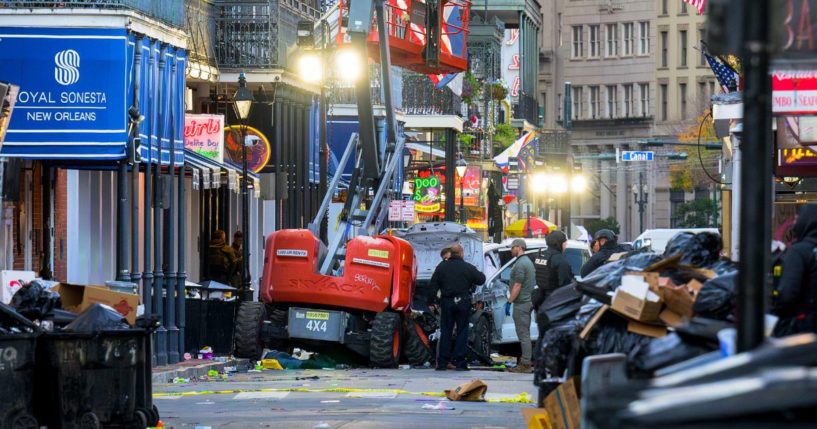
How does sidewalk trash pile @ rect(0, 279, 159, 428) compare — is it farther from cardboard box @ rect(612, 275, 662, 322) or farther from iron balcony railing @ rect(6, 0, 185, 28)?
iron balcony railing @ rect(6, 0, 185, 28)

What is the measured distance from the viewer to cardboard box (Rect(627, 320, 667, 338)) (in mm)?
12195

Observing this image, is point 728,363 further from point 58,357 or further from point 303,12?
point 303,12

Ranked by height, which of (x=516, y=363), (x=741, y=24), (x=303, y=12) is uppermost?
(x=303, y=12)

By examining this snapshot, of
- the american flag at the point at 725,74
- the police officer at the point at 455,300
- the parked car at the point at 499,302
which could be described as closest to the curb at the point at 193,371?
the police officer at the point at 455,300

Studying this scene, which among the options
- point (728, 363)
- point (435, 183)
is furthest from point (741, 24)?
point (435, 183)

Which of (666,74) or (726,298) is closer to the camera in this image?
(726,298)

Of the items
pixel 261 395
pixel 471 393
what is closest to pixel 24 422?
pixel 261 395

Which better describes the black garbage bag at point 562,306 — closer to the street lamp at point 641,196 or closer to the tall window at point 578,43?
the street lamp at point 641,196

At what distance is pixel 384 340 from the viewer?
25.0 m

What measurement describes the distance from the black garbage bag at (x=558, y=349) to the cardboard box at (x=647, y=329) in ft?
2.24

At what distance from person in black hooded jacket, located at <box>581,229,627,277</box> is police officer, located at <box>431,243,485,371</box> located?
2.35 metres

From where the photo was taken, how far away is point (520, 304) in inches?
1035

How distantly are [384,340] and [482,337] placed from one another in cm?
261

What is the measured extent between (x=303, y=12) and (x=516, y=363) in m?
14.0
